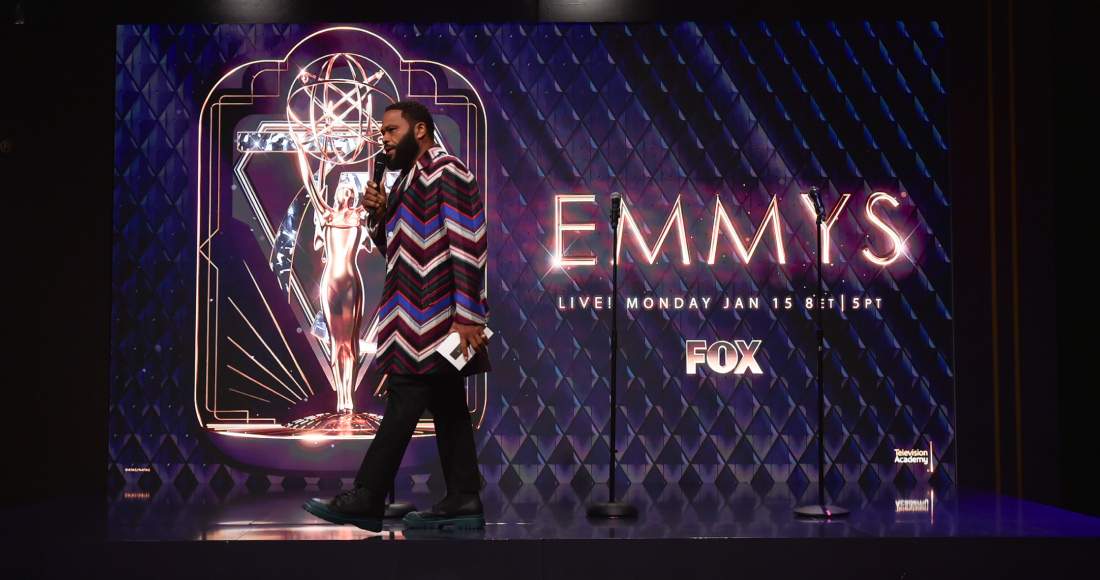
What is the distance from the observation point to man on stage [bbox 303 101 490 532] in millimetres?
3168

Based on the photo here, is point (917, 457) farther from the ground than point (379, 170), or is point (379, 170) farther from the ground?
point (379, 170)

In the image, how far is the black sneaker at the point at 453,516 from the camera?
328 centimetres

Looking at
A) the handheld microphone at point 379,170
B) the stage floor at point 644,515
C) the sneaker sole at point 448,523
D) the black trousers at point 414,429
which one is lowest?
the stage floor at point 644,515

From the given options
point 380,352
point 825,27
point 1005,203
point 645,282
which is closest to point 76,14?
point 380,352

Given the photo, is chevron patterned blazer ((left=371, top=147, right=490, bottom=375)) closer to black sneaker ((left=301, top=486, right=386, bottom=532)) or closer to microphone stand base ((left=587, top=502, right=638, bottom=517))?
black sneaker ((left=301, top=486, right=386, bottom=532))

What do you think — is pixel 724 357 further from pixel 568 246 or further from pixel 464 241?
pixel 464 241

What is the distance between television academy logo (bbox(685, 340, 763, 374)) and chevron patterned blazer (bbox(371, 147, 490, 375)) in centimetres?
200

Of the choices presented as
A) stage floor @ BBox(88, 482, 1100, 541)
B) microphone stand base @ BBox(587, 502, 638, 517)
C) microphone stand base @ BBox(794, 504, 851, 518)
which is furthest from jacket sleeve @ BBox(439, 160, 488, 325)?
microphone stand base @ BBox(794, 504, 851, 518)

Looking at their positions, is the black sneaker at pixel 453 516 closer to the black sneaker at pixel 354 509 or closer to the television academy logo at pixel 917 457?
the black sneaker at pixel 354 509

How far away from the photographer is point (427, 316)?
3225 mm

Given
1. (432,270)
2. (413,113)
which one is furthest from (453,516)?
(413,113)

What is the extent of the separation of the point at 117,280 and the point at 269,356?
3.23 ft

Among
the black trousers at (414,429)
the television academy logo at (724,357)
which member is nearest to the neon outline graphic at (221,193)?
the television academy logo at (724,357)

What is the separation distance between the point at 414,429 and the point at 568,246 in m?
2.07
